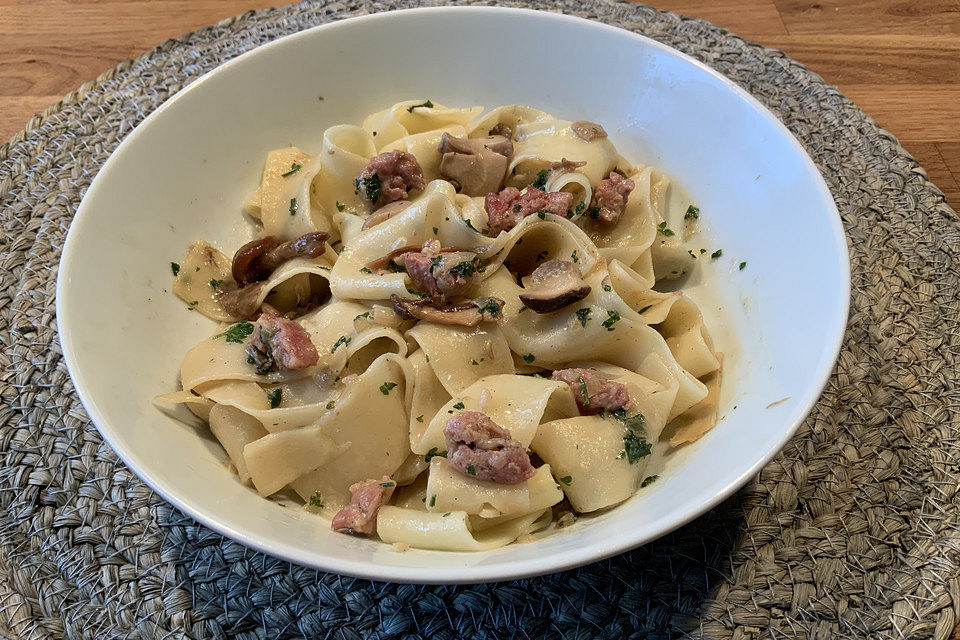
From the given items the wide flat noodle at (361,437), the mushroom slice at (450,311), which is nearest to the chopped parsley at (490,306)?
Result: the mushroom slice at (450,311)

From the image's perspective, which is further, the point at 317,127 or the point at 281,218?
the point at 317,127

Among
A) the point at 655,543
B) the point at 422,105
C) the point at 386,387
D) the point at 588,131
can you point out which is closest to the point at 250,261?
the point at 386,387

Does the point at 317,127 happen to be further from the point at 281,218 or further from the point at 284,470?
the point at 284,470

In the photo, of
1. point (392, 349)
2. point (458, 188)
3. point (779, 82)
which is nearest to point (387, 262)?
point (392, 349)

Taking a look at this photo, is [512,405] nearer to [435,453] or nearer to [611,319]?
[435,453]

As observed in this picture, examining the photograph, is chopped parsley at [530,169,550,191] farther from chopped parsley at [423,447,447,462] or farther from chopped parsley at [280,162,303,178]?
chopped parsley at [423,447,447,462]

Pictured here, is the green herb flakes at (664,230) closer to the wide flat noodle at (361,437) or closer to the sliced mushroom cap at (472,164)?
the sliced mushroom cap at (472,164)

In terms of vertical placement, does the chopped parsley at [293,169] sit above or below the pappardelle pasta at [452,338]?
above
